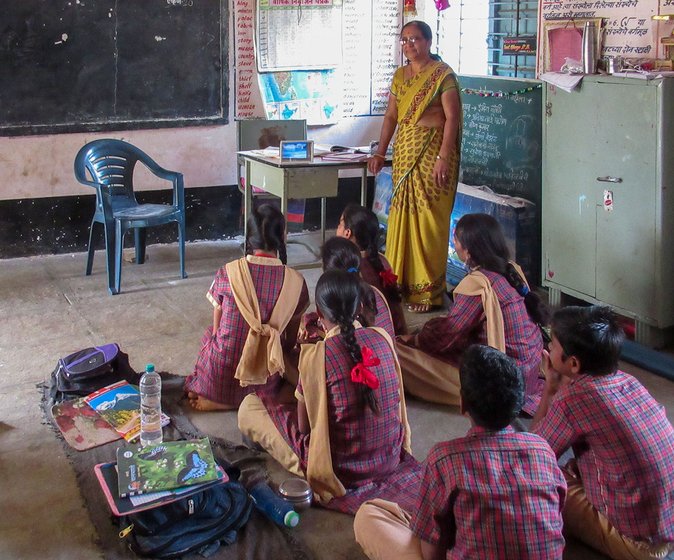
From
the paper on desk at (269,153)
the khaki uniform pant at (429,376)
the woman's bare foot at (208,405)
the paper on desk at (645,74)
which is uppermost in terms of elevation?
the paper on desk at (645,74)

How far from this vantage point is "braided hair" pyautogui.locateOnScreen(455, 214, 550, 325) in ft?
11.4

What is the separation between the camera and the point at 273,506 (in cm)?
275

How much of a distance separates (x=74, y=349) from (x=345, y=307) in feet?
6.42

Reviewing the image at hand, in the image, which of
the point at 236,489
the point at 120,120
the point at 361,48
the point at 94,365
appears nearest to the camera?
the point at 236,489

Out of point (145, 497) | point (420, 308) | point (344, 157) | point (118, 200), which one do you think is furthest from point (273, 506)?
point (118, 200)

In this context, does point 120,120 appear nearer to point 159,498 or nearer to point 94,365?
point 94,365

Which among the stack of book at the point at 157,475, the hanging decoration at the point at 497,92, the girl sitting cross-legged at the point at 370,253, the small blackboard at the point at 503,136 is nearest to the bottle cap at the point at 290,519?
the stack of book at the point at 157,475

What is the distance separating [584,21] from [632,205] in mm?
1177

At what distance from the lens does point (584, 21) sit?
4.79 metres

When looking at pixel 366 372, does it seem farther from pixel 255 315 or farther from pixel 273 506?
pixel 255 315

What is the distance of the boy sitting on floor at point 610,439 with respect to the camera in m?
2.33

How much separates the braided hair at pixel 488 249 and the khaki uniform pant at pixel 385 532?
4.10ft

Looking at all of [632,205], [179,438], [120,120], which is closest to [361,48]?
[120,120]

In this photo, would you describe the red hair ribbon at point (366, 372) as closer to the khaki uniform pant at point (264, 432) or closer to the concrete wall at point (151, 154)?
the khaki uniform pant at point (264, 432)
